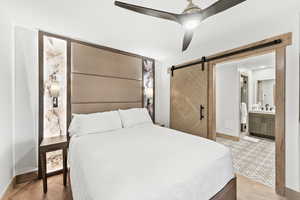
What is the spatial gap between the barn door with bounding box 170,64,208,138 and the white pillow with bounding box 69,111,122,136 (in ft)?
5.32

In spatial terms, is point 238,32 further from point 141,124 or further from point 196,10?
point 141,124

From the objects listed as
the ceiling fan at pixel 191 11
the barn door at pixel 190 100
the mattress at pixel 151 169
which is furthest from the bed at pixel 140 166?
the ceiling fan at pixel 191 11

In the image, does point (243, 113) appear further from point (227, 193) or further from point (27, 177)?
point (27, 177)

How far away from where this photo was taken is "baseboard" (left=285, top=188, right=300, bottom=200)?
175 cm

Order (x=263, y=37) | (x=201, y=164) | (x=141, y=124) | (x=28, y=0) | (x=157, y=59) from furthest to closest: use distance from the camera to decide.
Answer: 1. (x=157, y=59)
2. (x=141, y=124)
3. (x=263, y=37)
4. (x=28, y=0)
5. (x=201, y=164)

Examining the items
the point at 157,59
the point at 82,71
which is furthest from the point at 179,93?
the point at 82,71

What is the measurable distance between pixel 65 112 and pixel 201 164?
2.47m

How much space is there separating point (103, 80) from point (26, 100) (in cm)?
133

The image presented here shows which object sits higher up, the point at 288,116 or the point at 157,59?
the point at 157,59

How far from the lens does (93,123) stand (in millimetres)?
2316

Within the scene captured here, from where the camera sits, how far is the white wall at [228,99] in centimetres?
417

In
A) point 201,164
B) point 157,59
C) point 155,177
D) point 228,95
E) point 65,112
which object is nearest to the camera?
point 155,177

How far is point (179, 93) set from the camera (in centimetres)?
350

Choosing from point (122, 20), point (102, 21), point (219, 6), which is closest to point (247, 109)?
point (219, 6)
